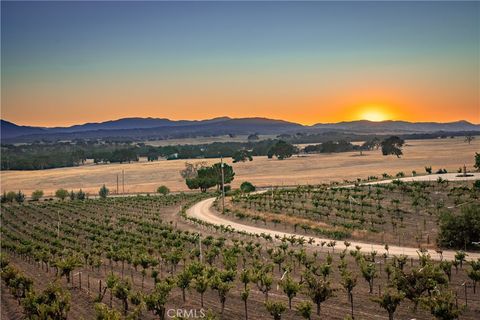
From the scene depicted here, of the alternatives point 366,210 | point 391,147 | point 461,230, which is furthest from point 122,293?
point 391,147

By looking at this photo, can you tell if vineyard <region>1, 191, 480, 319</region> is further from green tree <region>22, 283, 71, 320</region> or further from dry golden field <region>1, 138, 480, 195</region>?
dry golden field <region>1, 138, 480, 195</region>

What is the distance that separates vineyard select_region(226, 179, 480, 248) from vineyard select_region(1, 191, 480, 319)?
0.24 metres

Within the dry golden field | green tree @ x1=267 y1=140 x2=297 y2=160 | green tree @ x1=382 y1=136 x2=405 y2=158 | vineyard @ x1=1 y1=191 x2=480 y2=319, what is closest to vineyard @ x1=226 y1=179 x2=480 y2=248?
vineyard @ x1=1 y1=191 x2=480 y2=319

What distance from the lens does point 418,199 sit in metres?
68.4

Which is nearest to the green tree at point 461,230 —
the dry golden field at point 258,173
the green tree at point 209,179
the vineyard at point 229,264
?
the vineyard at point 229,264

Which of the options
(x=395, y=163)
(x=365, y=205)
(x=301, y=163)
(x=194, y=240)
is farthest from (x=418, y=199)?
(x=301, y=163)

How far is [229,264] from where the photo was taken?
38188 mm

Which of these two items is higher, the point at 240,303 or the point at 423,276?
the point at 423,276

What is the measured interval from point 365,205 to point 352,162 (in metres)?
96.2

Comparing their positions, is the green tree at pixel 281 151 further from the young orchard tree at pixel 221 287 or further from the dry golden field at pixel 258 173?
the young orchard tree at pixel 221 287

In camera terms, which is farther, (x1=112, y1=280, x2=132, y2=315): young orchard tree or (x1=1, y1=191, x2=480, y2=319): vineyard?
(x1=112, y1=280, x2=132, y2=315): young orchard tree

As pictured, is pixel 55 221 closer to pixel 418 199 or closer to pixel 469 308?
pixel 418 199

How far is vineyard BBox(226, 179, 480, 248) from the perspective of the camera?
5475 cm

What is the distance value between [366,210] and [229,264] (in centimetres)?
3229
